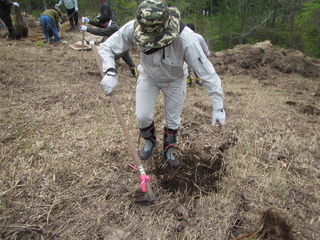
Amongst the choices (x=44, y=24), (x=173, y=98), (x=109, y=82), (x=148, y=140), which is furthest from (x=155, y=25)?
(x=44, y=24)

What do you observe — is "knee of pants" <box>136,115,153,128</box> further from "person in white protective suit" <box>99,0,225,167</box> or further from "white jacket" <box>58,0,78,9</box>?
"white jacket" <box>58,0,78,9</box>

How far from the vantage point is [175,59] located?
2.05m

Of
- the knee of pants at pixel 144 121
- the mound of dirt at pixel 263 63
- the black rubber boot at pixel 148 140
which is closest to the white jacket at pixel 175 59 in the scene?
the knee of pants at pixel 144 121

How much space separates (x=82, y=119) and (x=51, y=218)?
1771mm

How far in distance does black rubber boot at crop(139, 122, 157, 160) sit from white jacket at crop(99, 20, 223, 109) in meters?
0.64

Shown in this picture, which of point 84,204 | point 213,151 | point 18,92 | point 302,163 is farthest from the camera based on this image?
point 18,92

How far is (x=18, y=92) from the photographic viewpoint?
3.99 m

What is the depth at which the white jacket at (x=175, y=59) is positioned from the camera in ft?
6.43

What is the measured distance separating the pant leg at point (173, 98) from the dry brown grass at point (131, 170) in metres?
0.52

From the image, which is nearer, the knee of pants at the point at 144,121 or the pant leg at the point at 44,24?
the knee of pants at the point at 144,121

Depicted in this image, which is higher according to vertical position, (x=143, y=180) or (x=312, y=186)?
(x=143, y=180)

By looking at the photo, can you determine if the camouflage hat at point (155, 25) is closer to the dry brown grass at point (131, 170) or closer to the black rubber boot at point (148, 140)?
the black rubber boot at point (148, 140)

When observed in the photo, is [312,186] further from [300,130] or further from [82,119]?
[82,119]

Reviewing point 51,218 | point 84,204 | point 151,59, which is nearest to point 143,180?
point 84,204
